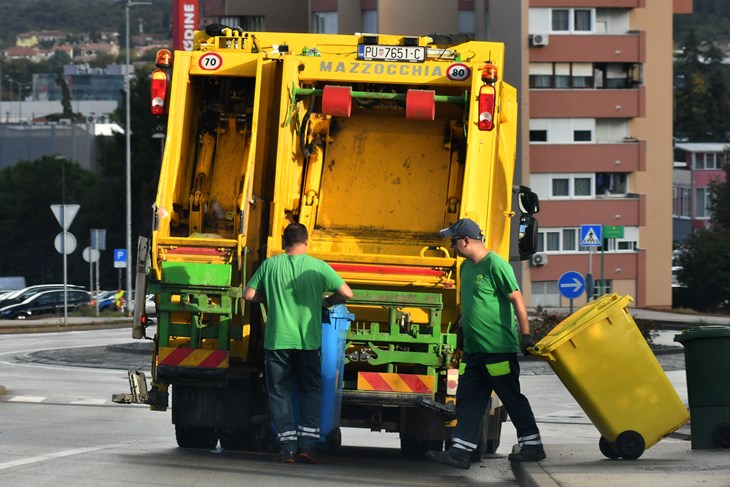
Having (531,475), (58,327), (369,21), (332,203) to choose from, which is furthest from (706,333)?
(369,21)

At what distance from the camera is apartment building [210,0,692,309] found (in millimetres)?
63594

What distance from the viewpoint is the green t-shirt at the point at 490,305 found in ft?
36.7

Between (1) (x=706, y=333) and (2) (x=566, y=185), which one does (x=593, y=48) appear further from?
(1) (x=706, y=333)

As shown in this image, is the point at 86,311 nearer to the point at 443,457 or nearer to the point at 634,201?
the point at 634,201

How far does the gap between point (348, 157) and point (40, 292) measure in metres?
48.5

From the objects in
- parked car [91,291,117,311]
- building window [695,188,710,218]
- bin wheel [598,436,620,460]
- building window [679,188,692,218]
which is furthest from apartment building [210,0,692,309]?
building window [695,188,710,218]

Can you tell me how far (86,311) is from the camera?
56.3 metres

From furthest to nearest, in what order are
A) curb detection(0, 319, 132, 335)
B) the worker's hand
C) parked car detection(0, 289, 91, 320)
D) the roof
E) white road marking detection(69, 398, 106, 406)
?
the roof, parked car detection(0, 289, 91, 320), curb detection(0, 319, 132, 335), white road marking detection(69, 398, 106, 406), the worker's hand

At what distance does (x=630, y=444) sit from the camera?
37.1ft

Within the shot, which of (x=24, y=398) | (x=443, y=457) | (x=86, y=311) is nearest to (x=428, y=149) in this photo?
(x=443, y=457)

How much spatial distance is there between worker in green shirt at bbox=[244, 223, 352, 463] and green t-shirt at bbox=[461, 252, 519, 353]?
86 centimetres

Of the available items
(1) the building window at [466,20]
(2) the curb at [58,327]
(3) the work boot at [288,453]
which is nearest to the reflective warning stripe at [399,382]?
(3) the work boot at [288,453]

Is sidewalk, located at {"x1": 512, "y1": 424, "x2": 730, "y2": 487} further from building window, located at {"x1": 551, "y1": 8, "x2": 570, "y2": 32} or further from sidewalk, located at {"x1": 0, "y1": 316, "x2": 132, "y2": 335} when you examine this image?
building window, located at {"x1": 551, "y1": 8, "x2": 570, "y2": 32}

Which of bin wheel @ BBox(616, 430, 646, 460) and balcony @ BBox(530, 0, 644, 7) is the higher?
balcony @ BBox(530, 0, 644, 7)
